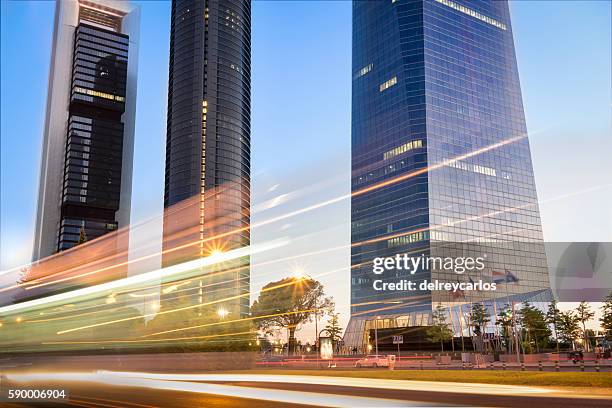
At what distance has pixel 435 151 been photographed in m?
158

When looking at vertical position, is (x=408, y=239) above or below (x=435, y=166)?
below

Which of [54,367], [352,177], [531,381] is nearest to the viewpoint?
[54,367]

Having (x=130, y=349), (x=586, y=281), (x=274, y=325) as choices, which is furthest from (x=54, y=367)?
(x=586, y=281)

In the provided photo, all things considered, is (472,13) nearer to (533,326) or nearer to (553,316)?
(553,316)

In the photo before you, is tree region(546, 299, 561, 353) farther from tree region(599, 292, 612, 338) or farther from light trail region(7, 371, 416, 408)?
light trail region(7, 371, 416, 408)

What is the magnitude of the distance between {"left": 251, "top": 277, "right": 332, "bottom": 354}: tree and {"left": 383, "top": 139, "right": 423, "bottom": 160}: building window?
8025 centimetres

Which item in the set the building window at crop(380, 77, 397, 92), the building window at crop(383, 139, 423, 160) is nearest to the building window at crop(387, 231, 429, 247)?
the building window at crop(383, 139, 423, 160)

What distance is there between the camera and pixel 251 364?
59688 millimetres

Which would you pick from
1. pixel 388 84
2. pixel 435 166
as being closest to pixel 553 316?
pixel 435 166

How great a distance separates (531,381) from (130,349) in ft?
72.1

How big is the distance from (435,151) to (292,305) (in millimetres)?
84194

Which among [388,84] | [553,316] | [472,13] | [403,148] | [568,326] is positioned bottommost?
[568,326]

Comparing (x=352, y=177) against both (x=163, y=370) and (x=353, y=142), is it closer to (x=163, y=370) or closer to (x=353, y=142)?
(x=353, y=142)

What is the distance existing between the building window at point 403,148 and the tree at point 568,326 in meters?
77.0
